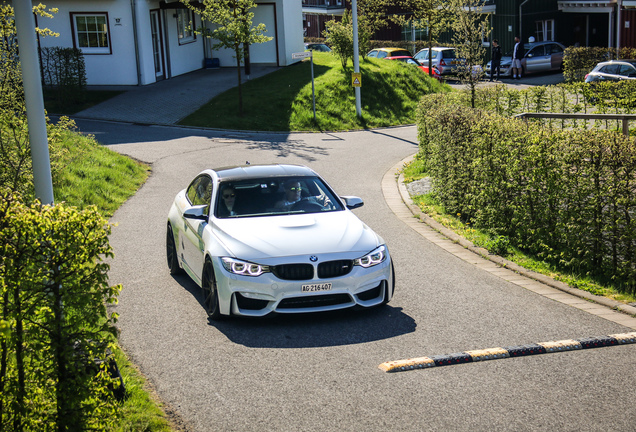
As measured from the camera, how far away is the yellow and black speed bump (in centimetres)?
677

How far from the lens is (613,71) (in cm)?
3080

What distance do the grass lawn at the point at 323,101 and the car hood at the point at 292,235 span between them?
1682cm

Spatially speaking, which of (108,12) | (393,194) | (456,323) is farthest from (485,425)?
(108,12)

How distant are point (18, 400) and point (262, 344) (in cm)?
Result: 311

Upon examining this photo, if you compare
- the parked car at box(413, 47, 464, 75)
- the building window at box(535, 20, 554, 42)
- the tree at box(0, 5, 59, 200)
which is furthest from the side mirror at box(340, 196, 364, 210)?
the building window at box(535, 20, 554, 42)

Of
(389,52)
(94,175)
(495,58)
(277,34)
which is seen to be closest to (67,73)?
(277,34)

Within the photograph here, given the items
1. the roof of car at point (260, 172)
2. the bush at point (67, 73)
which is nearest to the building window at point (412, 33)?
the bush at point (67, 73)

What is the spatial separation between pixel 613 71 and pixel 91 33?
21.0 m

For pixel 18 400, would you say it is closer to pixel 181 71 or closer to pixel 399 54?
pixel 181 71

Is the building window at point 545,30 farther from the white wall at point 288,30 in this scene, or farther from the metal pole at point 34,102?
the metal pole at point 34,102

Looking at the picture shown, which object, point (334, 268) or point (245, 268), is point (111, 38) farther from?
point (334, 268)

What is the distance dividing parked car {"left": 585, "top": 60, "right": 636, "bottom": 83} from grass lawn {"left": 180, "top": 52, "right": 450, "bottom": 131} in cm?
597

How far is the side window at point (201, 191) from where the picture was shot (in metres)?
9.33

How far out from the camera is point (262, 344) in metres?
7.37
